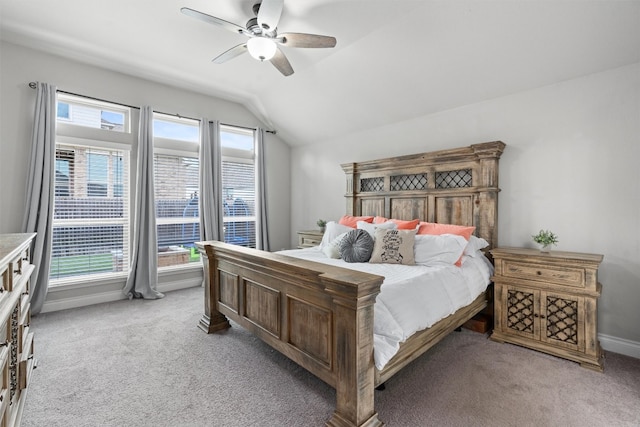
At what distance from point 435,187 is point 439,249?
109 centimetres

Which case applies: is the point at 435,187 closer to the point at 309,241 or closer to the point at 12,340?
the point at 309,241

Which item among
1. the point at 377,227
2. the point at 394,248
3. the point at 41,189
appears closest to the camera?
the point at 394,248

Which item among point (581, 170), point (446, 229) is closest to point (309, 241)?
point (446, 229)

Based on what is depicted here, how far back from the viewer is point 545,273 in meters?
2.48

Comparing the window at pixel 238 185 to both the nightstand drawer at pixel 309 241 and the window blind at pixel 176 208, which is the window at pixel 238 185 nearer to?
the window blind at pixel 176 208

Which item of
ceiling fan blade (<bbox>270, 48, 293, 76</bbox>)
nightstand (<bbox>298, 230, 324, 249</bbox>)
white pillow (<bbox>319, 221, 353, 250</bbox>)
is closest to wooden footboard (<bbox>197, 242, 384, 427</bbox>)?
white pillow (<bbox>319, 221, 353, 250</bbox>)

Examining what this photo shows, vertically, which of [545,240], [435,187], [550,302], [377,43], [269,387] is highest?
[377,43]

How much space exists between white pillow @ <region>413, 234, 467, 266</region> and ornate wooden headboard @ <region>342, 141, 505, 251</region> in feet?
2.02

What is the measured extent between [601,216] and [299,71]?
3463mm

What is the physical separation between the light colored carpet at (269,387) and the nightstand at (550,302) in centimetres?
13

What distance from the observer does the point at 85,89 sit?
3621 mm

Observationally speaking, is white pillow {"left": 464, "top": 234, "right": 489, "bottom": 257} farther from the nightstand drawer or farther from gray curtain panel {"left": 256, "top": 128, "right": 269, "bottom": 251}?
gray curtain panel {"left": 256, "top": 128, "right": 269, "bottom": 251}

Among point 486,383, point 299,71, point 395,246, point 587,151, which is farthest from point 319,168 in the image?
point 486,383

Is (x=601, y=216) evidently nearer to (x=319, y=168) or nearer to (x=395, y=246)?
(x=395, y=246)
